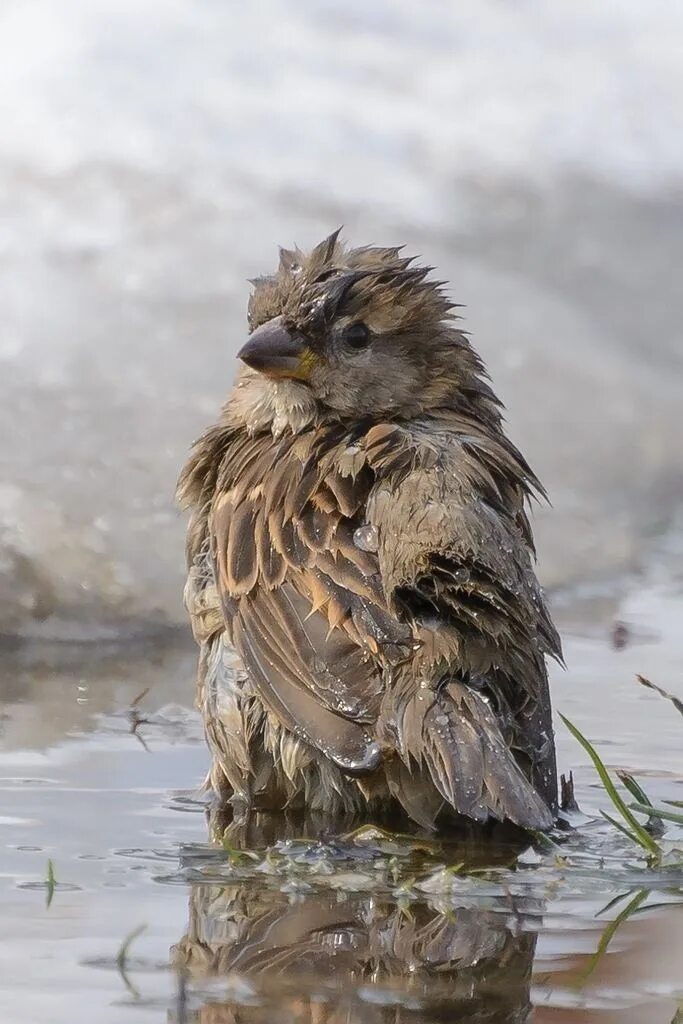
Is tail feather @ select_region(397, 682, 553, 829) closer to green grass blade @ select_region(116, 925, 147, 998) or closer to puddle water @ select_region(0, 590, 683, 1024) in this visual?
puddle water @ select_region(0, 590, 683, 1024)

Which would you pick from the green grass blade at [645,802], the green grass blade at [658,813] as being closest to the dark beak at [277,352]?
the green grass blade at [645,802]

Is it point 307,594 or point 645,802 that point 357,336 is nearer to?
point 307,594

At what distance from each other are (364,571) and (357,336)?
Answer: 101cm

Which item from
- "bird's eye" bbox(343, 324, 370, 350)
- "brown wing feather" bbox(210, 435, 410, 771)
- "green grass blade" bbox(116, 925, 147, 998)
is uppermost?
"bird's eye" bbox(343, 324, 370, 350)

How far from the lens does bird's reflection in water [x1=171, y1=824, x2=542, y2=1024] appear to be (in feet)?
9.73

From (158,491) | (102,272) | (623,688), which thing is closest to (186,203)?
(102,272)

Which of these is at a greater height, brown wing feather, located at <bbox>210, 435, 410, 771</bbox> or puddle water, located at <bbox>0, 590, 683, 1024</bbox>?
brown wing feather, located at <bbox>210, 435, 410, 771</bbox>

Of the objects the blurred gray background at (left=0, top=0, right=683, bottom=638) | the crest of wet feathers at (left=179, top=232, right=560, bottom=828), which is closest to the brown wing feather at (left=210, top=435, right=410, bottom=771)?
the crest of wet feathers at (left=179, top=232, right=560, bottom=828)

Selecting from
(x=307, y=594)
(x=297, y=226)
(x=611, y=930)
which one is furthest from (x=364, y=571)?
(x=297, y=226)

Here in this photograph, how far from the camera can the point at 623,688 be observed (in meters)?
5.88

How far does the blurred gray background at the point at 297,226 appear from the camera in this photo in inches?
286

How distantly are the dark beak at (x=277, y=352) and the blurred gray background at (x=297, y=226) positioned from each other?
1.67 metres

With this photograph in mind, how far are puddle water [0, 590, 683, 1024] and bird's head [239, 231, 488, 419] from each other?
98 cm

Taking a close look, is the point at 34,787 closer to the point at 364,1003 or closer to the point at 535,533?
the point at 364,1003
